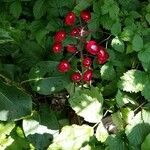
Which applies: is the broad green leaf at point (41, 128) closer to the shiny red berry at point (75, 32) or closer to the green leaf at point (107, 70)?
the green leaf at point (107, 70)

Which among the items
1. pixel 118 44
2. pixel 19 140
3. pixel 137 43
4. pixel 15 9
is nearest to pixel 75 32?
pixel 118 44

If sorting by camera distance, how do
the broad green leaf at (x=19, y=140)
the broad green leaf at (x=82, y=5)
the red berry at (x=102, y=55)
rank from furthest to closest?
the broad green leaf at (x=19, y=140) → the broad green leaf at (x=82, y=5) → the red berry at (x=102, y=55)

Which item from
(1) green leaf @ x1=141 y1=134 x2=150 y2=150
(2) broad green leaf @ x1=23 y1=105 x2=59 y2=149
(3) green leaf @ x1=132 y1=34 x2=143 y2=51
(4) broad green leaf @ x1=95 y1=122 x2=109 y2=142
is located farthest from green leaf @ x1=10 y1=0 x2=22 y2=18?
(1) green leaf @ x1=141 y1=134 x2=150 y2=150

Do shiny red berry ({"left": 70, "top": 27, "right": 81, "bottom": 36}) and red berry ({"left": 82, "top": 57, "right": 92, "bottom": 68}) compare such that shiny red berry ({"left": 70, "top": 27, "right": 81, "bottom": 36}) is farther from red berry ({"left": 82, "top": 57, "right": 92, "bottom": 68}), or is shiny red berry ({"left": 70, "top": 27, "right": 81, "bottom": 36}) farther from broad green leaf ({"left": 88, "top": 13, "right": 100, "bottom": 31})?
red berry ({"left": 82, "top": 57, "right": 92, "bottom": 68})

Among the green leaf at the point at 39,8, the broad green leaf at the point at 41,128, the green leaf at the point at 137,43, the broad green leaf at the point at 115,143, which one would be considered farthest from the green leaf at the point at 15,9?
the broad green leaf at the point at 115,143

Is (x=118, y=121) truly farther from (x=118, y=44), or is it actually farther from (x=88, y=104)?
(x=118, y=44)
